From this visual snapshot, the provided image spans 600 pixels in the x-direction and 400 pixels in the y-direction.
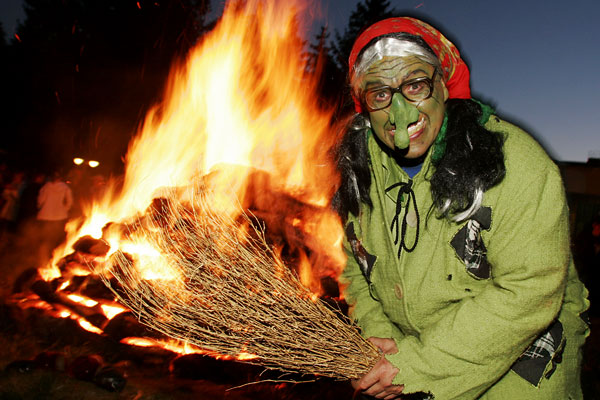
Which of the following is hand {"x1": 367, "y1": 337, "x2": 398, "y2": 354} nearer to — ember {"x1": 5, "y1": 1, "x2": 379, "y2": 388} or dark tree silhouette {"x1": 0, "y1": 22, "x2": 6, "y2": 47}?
ember {"x1": 5, "y1": 1, "x2": 379, "y2": 388}

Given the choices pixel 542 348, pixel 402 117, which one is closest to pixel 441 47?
pixel 402 117

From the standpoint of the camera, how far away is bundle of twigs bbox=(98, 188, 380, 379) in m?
2.06

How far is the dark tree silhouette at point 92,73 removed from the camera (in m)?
20.2

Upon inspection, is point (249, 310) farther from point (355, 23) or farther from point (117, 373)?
point (355, 23)

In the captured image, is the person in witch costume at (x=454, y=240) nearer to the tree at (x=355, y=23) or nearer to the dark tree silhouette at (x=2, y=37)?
the tree at (x=355, y=23)

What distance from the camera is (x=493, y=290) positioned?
1585 millimetres

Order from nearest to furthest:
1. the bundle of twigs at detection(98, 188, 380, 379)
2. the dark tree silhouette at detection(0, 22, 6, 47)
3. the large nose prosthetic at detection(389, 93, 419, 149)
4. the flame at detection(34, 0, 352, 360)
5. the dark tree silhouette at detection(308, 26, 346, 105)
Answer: the large nose prosthetic at detection(389, 93, 419, 149)
the bundle of twigs at detection(98, 188, 380, 379)
the flame at detection(34, 0, 352, 360)
the dark tree silhouette at detection(308, 26, 346, 105)
the dark tree silhouette at detection(0, 22, 6, 47)

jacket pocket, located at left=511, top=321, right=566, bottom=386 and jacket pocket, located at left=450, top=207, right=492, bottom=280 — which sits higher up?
jacket pocket, located at left=450, top=207, right=492, bottom=280

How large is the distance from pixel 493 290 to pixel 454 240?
0.26 meters

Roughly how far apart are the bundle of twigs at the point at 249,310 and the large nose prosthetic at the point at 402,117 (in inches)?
35.7

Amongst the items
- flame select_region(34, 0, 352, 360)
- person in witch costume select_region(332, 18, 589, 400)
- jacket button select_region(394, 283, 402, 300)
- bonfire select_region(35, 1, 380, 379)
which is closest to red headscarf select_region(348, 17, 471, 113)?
person in witch costume select_region(332, 18, 589, 400)

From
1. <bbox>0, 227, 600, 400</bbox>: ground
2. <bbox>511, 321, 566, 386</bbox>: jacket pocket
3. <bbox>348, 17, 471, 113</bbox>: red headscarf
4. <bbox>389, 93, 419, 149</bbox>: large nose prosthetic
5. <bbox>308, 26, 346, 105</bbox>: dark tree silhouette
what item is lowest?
<bbox>0, 227, 600, 400</bbox>: ground

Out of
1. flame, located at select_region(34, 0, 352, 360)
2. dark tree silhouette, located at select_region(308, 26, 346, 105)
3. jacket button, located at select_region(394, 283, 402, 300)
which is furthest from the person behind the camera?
dark tree silhouette, located at select_region(308, 26, 346, 105)

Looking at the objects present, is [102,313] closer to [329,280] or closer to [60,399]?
[60,399]
